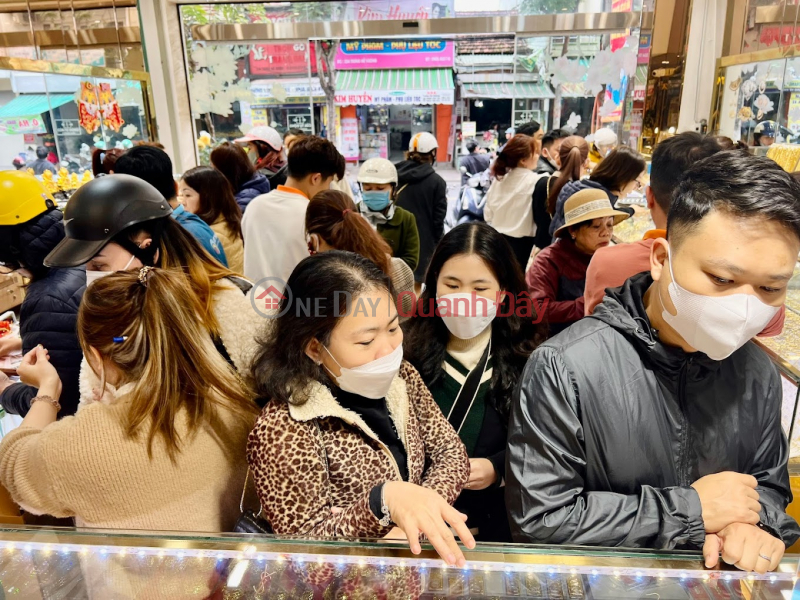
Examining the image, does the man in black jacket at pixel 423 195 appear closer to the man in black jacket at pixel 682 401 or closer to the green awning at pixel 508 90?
the green awning at pixel 508 90

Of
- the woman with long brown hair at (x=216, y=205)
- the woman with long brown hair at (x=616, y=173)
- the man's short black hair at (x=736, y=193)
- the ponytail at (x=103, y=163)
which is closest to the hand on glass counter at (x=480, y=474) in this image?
the man's short black hair at (x=736, y=193)

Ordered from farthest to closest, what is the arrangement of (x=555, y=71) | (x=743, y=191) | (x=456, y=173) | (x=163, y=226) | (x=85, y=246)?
(x=456, y=173) → (x=555, y=71) → (x=163, y=226) → (x=85, y=246) → (x=743, y=191)

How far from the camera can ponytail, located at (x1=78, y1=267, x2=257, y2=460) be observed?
1.20 meters

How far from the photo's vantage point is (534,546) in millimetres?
974

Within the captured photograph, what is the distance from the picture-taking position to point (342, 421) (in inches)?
50.4

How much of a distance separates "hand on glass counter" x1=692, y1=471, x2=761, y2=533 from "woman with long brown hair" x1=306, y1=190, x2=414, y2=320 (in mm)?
1343

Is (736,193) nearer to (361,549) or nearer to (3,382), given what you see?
(361,549)

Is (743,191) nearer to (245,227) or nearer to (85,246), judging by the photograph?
(85,246)

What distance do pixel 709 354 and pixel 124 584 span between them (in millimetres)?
1150

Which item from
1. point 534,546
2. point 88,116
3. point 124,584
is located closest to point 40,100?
point 88,116

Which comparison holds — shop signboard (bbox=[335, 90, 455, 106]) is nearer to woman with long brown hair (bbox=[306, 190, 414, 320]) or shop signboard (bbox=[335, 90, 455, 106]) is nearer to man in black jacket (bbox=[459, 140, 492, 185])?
man in black jacket (bbox=[459, 140, 492, 185])

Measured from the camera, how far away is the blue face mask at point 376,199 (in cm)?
332

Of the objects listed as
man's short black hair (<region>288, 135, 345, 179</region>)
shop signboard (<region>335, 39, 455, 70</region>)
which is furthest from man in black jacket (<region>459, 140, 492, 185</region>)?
man's short black hair (<region>288, 135, 345, 179</region>)

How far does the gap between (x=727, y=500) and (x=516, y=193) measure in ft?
11.8
